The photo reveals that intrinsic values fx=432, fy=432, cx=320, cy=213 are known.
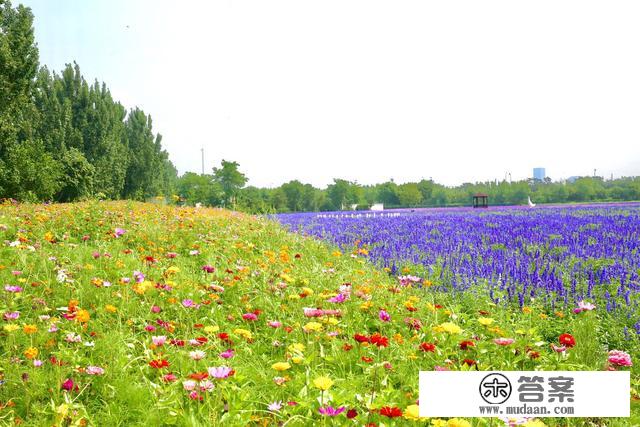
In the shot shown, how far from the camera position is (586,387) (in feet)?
7.11

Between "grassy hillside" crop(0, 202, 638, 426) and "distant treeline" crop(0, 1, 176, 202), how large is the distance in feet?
28.2

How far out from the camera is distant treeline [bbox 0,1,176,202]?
15266 millimetres

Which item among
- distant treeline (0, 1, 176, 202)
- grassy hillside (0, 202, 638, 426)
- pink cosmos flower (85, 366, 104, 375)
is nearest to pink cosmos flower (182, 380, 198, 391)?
grassy hillside (0, 202, 638, 426)

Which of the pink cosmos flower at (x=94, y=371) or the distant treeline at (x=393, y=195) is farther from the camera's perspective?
the distant treeline at (x=393, y=195)

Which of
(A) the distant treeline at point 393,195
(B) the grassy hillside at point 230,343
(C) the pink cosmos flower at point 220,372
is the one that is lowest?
(B) the grassy hillside at point 230,343

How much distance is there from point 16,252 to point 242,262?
2516 mm

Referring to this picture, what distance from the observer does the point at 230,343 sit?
312 cm

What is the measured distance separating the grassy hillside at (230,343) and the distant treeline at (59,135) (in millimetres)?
8589

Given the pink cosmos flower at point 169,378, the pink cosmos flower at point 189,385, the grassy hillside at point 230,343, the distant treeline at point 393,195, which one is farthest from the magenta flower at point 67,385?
the distant treeline at point 393,195

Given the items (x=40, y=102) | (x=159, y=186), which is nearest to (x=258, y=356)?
(x=40, y=102)

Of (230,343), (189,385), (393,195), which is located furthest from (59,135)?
(393,195)

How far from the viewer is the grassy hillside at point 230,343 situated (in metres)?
2.19

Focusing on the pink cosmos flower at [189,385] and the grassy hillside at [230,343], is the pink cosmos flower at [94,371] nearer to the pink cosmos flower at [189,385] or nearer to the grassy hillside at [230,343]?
the grassy hillside at [230,343]

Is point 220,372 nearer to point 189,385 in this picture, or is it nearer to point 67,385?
point 189,385
